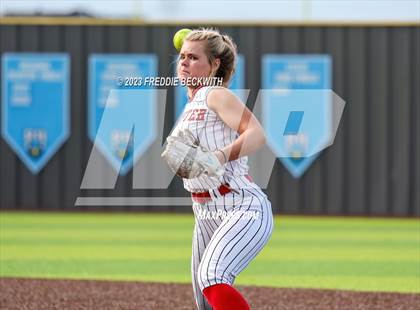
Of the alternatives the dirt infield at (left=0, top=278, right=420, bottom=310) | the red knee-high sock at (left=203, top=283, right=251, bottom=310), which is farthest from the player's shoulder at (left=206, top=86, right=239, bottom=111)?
the dirt infield at (left=0, top=278, right=420, bottom=310)

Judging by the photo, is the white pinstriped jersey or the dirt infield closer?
the white pinstriped jersey

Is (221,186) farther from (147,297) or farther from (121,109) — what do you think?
(121,109)

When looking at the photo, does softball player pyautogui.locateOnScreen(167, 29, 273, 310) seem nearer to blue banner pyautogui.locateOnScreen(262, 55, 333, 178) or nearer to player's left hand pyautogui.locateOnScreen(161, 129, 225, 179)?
player's left hand pyautogui.locateOnScreen(161, 129, 225, 179)

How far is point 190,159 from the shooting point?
4812 millimetres

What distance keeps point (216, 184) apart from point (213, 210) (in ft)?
0.50

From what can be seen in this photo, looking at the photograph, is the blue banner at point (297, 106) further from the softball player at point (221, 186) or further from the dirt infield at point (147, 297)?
the softball player at point (221, 186)

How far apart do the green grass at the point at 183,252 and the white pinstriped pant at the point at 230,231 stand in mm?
4574

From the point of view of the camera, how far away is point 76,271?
34.8 feet

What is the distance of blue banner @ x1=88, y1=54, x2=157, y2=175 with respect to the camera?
63.1 ft

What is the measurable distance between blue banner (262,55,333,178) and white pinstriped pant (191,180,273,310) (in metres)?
13.9

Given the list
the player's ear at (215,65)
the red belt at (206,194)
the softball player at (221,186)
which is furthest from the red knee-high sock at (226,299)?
the player's ear at (215,65)

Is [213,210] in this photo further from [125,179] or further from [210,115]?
[125,179]

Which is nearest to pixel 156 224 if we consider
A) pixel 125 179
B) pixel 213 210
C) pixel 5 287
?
pixel 125 179

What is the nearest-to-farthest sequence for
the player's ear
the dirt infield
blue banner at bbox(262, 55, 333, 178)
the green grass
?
the player's ear → the dirt infield → the green grass → blue banner at bbox(262, 55, 333, 178)
